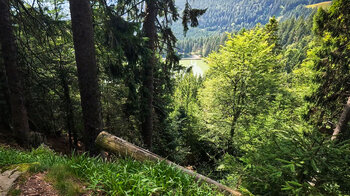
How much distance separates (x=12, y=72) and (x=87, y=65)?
8.98 feet

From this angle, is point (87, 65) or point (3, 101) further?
point (3, 101)

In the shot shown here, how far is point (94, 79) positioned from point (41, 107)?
5.18 m

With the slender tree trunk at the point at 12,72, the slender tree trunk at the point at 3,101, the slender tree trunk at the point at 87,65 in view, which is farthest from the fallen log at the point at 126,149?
the slender tree trunk at the point at 3,101

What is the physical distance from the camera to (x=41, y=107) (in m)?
7.34

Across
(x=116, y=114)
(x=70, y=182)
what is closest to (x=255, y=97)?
(x=116, y=114)

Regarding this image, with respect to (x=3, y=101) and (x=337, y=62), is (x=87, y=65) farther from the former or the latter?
(x=337, y=62)

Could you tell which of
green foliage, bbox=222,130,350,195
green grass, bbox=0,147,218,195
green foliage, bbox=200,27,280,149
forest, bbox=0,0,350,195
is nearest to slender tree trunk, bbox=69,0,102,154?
forest, bbox=0,0,350,195

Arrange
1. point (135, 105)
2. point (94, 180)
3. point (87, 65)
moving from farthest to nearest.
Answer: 1. point (135, 105)
2. point (87, 65)
3. point (94, 180)

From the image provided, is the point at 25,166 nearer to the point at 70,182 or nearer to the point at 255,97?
the point at 70,182

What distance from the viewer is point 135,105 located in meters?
7.38

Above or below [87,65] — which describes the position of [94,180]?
below

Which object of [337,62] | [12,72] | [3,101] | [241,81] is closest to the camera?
[12,72]

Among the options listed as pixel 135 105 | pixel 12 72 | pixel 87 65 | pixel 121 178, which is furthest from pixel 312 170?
pixel 12 72

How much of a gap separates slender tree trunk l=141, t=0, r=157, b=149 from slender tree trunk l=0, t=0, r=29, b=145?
406 centimetres
